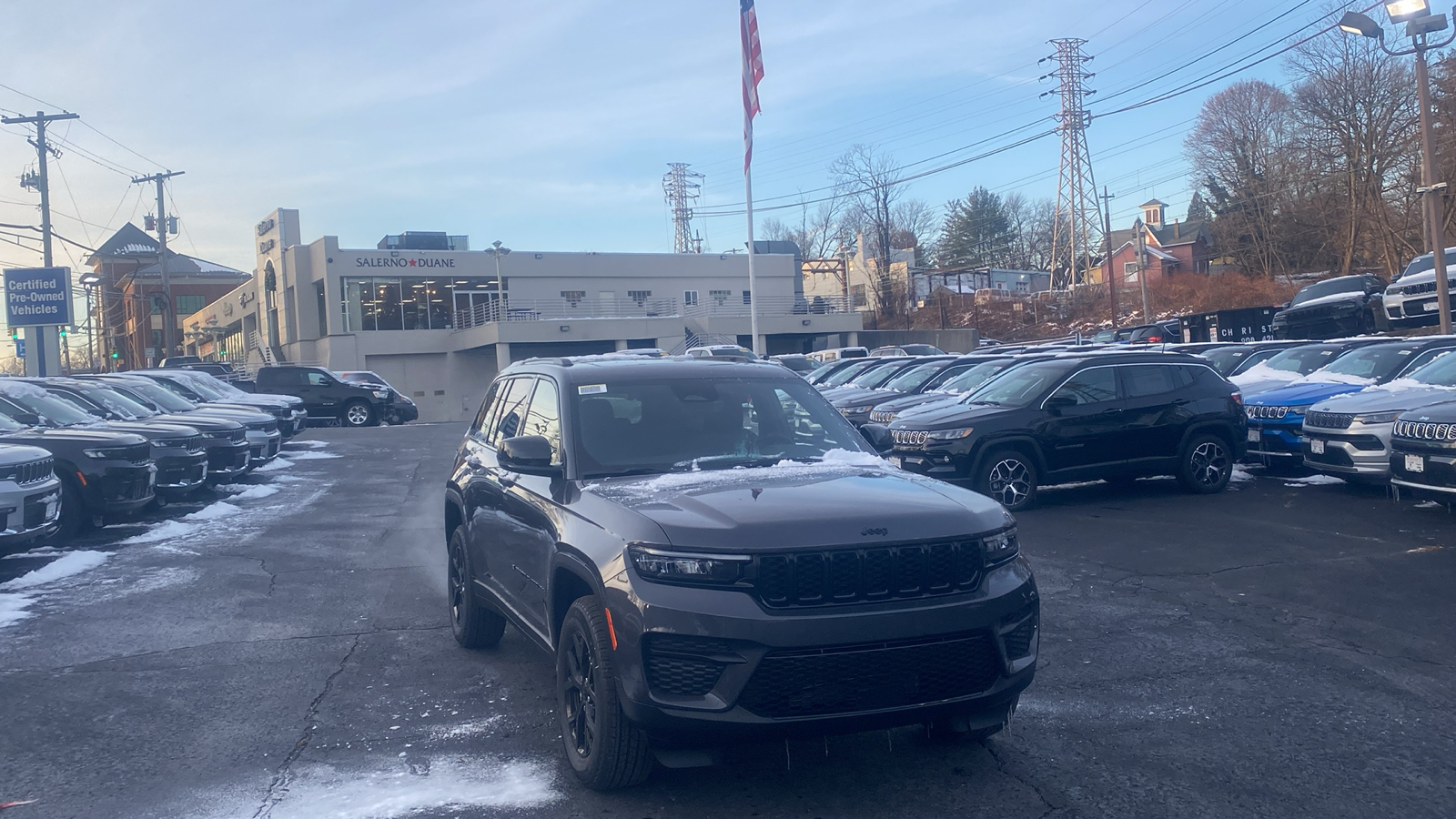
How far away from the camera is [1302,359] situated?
52.9 feet

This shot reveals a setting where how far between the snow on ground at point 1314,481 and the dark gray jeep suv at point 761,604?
10057 mm

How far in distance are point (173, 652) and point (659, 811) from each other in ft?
14.1

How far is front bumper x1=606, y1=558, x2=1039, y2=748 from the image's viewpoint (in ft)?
13.0

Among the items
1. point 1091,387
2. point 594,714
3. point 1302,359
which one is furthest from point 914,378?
point 594,714

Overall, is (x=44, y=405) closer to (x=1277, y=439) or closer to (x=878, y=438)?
(x=878, y=438)

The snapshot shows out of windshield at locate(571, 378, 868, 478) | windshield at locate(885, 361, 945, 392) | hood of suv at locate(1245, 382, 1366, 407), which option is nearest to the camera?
windshield at locate(571, 378, 868, 478)

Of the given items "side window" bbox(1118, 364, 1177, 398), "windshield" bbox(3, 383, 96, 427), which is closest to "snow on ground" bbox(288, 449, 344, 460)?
"windshield" bbox(3, 383, 96, 427)

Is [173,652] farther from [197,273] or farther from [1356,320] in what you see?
[197,273]

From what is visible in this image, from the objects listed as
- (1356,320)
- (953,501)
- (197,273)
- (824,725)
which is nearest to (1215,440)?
(953,501)

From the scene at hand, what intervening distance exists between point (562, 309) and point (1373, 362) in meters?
47.3

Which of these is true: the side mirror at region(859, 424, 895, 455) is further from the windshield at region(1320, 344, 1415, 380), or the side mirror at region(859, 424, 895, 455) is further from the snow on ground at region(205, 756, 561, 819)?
the windshield at region(1320, 344, 1415, 380)

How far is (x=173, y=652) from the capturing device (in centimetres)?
703

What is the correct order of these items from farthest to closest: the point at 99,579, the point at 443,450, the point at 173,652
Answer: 1. the point at 443,450
2. the point at 99,579
3. the point at 173,652

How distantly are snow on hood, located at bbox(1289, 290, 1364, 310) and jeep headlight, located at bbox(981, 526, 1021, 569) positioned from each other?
103ft
